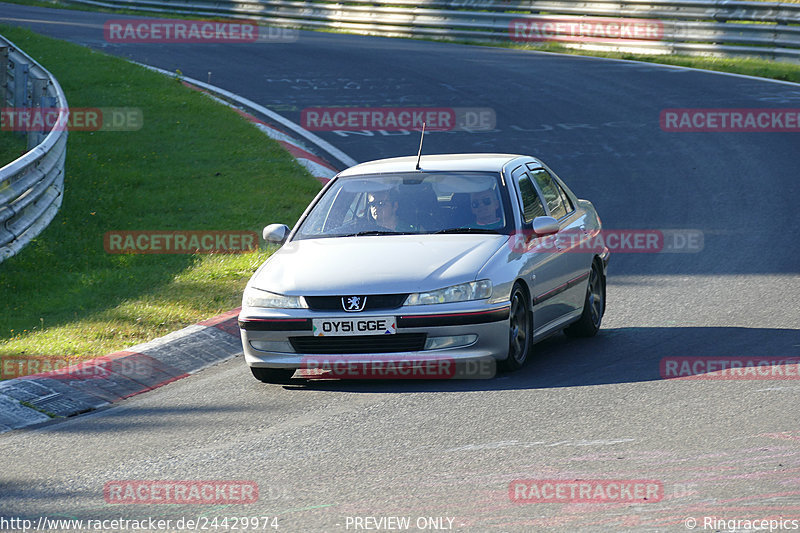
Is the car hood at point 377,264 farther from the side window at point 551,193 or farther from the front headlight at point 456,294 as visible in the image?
the side window at point 551,193

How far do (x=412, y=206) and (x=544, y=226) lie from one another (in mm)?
978

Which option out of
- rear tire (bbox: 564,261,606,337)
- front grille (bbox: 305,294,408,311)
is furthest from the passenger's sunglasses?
front grille (bbox: 305,294,408,311)

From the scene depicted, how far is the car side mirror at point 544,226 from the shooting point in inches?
330

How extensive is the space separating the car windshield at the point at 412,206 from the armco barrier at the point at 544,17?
16246 mm

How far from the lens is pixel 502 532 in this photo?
16.2 ft

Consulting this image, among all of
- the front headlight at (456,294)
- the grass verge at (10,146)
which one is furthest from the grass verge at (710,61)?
the front headlight at (456,294)

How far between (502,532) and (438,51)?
22451mm

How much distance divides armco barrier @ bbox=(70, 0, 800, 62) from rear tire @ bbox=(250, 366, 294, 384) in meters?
17.7

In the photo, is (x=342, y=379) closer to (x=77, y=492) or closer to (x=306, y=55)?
(x=77, y=492)

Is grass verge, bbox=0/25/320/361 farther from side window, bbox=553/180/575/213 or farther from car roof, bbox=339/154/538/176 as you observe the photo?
side window, bbox=553/180/575/213

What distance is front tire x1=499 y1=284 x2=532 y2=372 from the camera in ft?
26.1

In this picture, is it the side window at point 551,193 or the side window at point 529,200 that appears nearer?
the side window at point 529,200

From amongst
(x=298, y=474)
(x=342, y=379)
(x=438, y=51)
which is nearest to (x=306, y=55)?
(x=438, y=51)

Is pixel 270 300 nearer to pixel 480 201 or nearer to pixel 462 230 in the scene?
pixel 462 230
